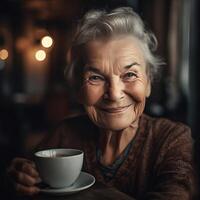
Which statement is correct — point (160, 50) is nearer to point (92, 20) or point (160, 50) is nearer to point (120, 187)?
point (92, 20)

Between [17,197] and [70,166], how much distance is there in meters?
0.14

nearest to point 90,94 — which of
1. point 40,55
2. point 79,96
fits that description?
point 79,96

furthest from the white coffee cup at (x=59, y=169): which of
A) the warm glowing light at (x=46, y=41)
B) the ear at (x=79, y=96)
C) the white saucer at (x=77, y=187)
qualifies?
the warm glowing light at (x=46, y=41)

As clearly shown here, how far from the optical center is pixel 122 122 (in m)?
0.51

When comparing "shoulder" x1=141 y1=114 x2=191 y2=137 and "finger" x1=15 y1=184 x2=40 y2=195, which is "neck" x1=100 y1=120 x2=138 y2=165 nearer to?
"shoulder" x1=141 y1=114 x2=191 y2=137

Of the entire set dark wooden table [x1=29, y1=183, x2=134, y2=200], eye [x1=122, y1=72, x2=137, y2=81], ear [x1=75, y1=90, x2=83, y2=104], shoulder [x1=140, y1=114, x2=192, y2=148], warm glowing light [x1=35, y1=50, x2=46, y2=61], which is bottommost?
dark wooden table [x1=29, y1=183, x2=134, y2=200]

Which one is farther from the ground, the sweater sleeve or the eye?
the eye

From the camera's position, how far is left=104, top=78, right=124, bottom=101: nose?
482 millimetres

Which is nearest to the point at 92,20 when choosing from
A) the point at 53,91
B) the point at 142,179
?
the point at 53,91

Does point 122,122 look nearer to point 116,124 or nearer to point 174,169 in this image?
point 116,124

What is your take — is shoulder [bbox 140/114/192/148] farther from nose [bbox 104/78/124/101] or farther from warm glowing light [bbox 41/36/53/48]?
warm glowing light [bbox 41/36/53/48]

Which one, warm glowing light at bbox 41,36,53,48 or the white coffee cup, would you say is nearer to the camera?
the white coffee cup

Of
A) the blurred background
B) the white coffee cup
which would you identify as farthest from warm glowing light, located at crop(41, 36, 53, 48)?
the white coffee cup

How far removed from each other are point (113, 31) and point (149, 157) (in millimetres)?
232
